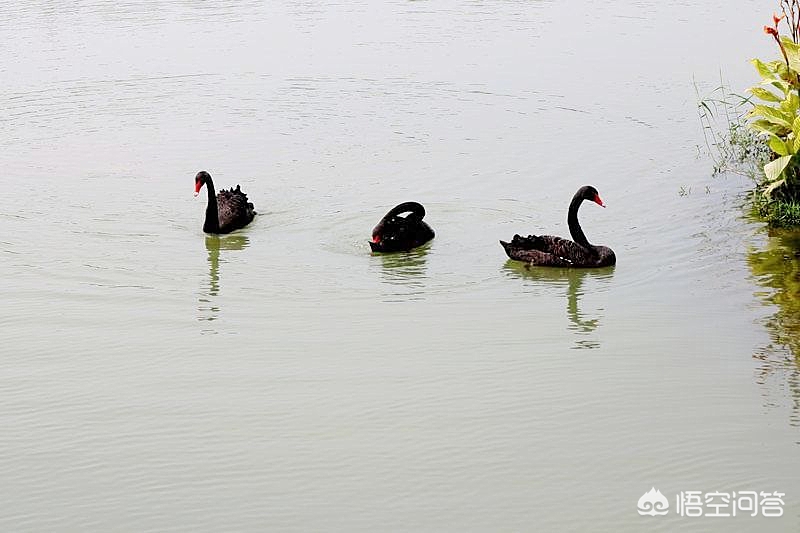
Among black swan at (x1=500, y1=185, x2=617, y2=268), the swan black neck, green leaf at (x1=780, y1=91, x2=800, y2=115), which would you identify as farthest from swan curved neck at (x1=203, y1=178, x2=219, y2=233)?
green leaf at (x1=780, y1=91, x2=800, y2=115)

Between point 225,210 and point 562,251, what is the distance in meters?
3.14

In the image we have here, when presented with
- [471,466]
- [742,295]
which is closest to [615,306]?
[742,295]

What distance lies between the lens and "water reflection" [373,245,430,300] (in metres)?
9.06

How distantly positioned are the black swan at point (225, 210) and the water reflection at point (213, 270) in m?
0.09

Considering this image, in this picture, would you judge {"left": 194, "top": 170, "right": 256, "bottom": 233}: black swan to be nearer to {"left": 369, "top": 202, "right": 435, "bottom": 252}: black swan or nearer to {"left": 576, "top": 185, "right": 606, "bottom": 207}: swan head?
{"left": 369, "top": 202, "right": 435, "bottom": 252}: black swan

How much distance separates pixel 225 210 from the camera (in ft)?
36.6

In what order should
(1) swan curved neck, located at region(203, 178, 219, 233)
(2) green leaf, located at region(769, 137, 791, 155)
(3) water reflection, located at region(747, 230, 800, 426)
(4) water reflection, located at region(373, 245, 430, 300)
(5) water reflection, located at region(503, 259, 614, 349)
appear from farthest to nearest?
(1) swan curved neck, located at region(203, 178, 219, 233) → (2) green leaf, located at region(769, 137, 791, 155) → (4) water reflection, located at region(373, 245, 430, 300) → (5) water reflection, located at region(503, 259, 614, 349) → (3) water reflection, located at region(747, 230, 800, 426)

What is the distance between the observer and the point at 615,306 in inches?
340

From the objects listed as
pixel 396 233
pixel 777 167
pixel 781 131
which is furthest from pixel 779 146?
pixel 396 233

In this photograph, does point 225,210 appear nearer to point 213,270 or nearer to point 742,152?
point 213,270

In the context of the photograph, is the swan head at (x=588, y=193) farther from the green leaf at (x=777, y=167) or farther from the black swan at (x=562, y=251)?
the green leaf at (x=777, y=167)

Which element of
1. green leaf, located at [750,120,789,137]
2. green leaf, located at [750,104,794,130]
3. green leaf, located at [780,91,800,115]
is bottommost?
green leaf, located at [750,120,789,137]

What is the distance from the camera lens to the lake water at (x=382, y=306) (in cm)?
583

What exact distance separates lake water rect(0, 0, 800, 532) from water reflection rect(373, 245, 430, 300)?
34mm
